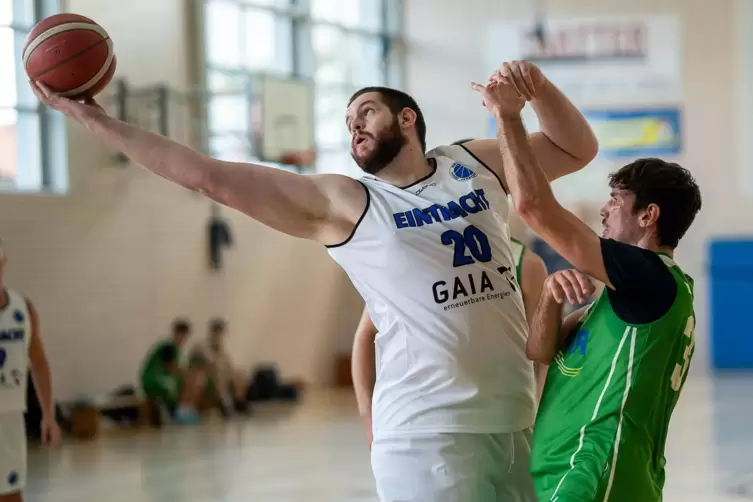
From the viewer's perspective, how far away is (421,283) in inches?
127

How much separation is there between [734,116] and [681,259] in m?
2.41

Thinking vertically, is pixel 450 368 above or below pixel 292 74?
below

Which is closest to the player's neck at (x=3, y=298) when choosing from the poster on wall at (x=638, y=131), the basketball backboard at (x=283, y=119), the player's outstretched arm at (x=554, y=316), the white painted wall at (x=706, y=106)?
the player's outstretched arm at (x=554, y=316)

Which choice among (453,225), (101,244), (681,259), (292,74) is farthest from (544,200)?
(681,259)

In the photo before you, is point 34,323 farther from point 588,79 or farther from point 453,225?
point 588,79

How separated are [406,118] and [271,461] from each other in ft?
21.5

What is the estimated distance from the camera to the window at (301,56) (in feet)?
47.5

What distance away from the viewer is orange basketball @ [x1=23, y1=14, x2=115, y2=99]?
352cm

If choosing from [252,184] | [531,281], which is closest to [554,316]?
[252,184]

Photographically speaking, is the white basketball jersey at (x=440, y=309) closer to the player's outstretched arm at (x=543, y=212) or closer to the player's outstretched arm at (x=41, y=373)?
the player's outstretched arm at (x=543, y=212)

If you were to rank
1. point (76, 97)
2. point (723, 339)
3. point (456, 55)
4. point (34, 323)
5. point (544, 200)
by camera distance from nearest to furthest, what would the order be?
point (544, 200) → point (76, 97) → point (34, 323) → point (723, 339) → point (456, 55)

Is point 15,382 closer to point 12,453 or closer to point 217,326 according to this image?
point 12,453

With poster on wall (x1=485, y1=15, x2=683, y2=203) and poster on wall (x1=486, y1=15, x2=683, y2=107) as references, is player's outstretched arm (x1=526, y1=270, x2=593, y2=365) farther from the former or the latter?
poster on wall (x1=486, y1=15, x2=683, y2=107)

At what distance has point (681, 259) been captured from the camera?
17844mm
